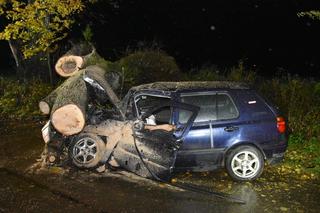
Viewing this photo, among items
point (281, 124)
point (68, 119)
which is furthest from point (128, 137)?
point (281, 124)

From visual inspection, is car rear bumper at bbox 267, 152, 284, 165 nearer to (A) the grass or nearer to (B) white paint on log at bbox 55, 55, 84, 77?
(A) the grass

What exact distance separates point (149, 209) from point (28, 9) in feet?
30.2

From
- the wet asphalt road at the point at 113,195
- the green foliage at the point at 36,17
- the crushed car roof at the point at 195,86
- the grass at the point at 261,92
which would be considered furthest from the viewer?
the green foliage at the point at 36,17

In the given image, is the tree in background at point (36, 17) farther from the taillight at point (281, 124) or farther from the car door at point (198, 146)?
the taillight at point (281, 124)

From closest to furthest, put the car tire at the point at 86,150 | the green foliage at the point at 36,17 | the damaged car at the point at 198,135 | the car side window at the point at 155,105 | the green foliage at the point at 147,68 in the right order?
the damaged car at the point at 198,135 → the car tire at the point at 86,150 → the car side window at the point at 155,105 → the green foliage at the point at 36,17 → the green foliage at the point at 147,68

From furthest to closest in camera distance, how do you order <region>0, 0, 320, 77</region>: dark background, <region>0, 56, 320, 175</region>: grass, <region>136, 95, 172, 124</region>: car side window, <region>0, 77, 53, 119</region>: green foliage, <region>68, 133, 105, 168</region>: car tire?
<region>0, 0, 320, 77</region>: dark background → <region>0, 77, 53, 119</region>: green foliage → <region>0, 56, 320, 175</region>: grass → <region>136, 95, 172, 124</region>: car side window → <region>68, 133, 105, 168</region>: car tire

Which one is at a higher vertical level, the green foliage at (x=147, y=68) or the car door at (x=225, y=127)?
the green foliage at (x=147, y=68)

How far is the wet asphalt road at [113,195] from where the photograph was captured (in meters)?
6.82

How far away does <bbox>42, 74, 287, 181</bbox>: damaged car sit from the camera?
784 cm

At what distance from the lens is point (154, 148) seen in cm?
786

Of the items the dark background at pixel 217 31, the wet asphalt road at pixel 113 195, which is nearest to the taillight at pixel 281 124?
the wet asphalt road at pixel 113 195

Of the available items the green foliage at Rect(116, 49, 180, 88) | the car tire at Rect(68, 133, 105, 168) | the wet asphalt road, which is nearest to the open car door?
the wet asphalt road

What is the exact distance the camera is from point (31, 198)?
7203 mm

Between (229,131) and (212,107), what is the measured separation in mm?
540
